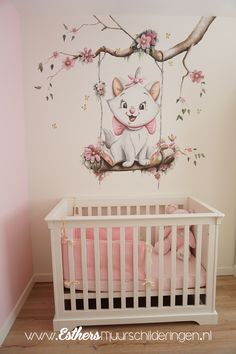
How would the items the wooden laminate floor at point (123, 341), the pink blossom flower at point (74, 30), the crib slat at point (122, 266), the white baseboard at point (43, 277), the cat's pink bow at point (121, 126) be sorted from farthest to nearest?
1. the white baseboard at point (43, 277)
2. the cat's pink bow at point (121, 126)
3. the pink blossom flower at point (74, 30)
4. the crib slat at point (122, 266)
5. the wooden laminate floor at point (123, 341)

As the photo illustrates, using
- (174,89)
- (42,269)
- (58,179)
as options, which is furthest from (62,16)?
(42,269)

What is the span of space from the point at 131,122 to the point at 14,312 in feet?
5.53

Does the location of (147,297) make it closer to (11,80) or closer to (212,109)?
(212,109)

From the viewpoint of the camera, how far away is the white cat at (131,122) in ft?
7.01

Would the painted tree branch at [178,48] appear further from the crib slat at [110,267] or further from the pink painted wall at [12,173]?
the crib slat at [110,267]

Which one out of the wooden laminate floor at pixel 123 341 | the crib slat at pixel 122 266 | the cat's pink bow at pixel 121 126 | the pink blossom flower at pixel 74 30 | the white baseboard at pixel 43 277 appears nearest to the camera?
the wooden laminate floor at pixel 123 341

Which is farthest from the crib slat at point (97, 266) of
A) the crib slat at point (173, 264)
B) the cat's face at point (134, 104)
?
the cat's face at point (134, 104)

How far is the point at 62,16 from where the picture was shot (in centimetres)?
203

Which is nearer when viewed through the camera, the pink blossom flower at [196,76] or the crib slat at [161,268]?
Answer: the crib slat at [161,268]

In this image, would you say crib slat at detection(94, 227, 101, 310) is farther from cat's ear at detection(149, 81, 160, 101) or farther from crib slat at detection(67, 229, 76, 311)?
cat's ear at detection(149, 81, 160, 101)

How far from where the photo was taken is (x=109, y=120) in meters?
2.15

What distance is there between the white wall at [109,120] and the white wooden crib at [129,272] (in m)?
0.53

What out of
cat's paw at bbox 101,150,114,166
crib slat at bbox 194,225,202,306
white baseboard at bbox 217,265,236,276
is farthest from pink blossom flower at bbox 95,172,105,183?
white baseboard at bbox 217,265,236,276

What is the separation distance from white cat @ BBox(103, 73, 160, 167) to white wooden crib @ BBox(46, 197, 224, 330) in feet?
2.24
